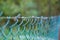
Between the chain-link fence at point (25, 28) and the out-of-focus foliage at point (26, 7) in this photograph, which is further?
the out-of-focus foliage at point (26, 7)

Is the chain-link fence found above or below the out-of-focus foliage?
below

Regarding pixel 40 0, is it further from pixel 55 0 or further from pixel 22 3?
pixel 22 3

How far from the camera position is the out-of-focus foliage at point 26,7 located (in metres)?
2.87

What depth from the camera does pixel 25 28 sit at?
0.82 m

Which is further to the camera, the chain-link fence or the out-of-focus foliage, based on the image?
the out-of-focus foliage

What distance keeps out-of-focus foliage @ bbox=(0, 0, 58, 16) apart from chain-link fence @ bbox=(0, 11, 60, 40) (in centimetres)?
163

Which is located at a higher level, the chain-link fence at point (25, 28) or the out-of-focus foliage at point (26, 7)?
the out-of-focus foliage at point (26, 7)

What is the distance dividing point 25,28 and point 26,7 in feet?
8.10

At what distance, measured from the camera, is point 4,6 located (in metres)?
2.84

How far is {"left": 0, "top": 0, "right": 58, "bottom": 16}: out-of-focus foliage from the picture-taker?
9.42 ft

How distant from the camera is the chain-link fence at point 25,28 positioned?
670 mm

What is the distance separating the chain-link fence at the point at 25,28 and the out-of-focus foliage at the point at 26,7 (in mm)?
1625

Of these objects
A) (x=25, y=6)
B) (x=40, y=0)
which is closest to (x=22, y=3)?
(x=25, y=6)

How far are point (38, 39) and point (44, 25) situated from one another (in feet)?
0.60
